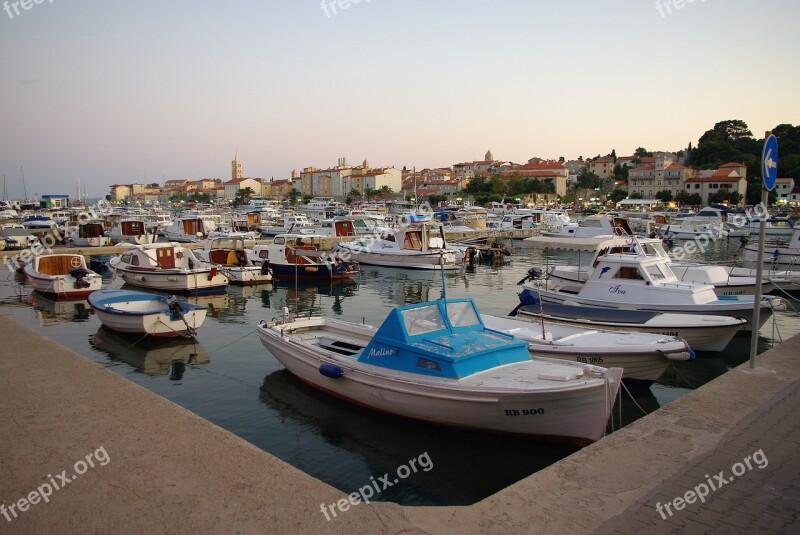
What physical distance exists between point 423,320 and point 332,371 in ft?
6.80

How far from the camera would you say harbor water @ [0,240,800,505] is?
9.15 meters

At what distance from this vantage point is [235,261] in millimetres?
30984

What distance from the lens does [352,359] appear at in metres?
11.6

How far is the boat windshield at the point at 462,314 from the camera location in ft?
36.4

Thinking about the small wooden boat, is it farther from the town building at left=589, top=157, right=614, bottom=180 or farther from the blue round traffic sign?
the town building at left=589, top=157, right=614, bottom=180

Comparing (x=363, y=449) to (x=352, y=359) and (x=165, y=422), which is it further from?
(x=165, y=422)

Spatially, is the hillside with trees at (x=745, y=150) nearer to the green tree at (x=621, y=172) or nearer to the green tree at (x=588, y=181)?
the green tree at (x=621, y=172)

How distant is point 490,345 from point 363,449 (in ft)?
9.46

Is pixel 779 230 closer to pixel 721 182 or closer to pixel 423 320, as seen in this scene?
pixel 423 320

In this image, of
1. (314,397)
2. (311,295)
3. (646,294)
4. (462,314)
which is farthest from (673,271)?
(311,295)

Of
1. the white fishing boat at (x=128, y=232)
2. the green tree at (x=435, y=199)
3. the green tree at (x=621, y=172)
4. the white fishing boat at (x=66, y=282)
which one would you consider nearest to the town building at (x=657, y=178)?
the green tree at (x=621, y=172)

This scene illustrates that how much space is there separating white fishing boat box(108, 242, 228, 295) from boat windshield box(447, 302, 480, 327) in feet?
55.7

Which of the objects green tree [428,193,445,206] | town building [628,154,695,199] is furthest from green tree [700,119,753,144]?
green tree [428,193,445,206]

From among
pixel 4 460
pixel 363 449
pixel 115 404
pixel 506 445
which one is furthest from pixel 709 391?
pixel 4 460
